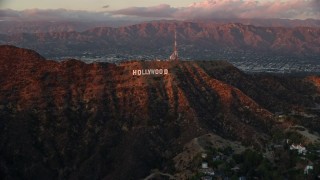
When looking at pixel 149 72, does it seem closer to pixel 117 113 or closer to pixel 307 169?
pixel 117 113

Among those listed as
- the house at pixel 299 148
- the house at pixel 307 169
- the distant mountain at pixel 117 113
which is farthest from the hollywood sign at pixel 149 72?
the house at pixel 307 169

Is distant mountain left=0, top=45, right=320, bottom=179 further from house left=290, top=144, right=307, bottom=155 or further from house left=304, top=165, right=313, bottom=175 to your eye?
house left=304, top=165, right=313, bottom=175

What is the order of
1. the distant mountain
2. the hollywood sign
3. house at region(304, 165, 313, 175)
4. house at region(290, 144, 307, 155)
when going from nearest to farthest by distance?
house at region(304, 165, 313, 175) → house at region(290, 144, 307, 155) → the distant mountain → the hollywood sign

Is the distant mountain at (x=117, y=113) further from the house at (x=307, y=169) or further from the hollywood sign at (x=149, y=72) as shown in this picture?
the house at (x=307, y=169)

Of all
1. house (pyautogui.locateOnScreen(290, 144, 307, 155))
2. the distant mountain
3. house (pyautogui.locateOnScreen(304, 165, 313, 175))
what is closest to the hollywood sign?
the distant mountain

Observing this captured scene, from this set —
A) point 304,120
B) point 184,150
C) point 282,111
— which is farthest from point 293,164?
point 282,111

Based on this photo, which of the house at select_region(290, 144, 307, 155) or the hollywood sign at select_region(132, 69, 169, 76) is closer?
the house at select_region(290, 144, 307, 155)

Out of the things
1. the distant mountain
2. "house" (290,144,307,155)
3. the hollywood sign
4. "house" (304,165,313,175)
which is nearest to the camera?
"house" (304,165,313,175)

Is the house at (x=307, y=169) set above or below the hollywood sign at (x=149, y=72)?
below

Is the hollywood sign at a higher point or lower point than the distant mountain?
higher
